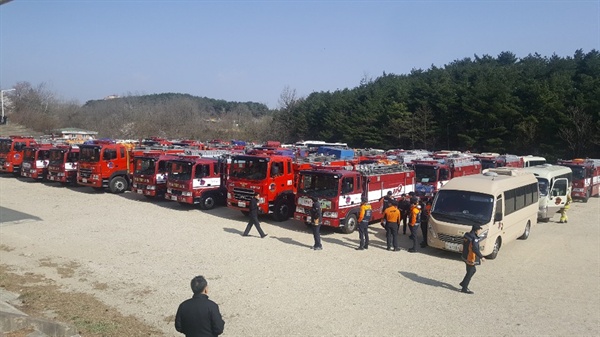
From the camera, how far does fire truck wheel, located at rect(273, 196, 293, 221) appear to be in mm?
17969

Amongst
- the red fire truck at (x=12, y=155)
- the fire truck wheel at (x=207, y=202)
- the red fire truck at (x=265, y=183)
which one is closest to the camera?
the red fire truck at (x=265, y=183)

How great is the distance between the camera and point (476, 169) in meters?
25.0

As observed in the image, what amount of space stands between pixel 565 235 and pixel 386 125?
3695 centimetres

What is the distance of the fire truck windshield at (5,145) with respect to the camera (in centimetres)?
2933

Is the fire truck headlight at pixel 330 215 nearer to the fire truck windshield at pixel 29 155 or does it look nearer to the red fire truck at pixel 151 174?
the red fire truck at pixel 151 174

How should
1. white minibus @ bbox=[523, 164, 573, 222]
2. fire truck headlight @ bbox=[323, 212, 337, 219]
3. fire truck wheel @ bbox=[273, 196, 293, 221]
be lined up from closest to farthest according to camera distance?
fire truck headlight @ bbox=[323, 212, 337, 219], fire truck wheel @ bbox=[273, 196, 293, 221], white minibus @ bbox=[523, 164, 573, 222]

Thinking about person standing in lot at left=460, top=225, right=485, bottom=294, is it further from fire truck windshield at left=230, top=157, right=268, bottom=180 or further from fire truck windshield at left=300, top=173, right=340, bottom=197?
fire truck windshield at left=230, top=157, right=268, bottom=180

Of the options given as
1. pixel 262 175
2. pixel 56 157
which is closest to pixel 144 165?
pixel 262 175

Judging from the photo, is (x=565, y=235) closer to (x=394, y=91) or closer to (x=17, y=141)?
(x=17, y=141)

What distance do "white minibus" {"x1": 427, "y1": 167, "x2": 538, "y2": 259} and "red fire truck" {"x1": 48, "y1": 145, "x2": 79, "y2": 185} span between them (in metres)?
19.5

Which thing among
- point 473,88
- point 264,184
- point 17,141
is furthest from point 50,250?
point 473,88

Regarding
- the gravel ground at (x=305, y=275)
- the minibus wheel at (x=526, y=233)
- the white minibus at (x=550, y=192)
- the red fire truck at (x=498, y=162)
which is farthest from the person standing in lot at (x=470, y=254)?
the red fire truck at (x=498, y=162)

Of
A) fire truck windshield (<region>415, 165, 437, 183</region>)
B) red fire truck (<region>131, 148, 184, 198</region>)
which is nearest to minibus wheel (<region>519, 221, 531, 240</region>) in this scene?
fire truck windshield (<region>415, 165, 437, 183</region>)

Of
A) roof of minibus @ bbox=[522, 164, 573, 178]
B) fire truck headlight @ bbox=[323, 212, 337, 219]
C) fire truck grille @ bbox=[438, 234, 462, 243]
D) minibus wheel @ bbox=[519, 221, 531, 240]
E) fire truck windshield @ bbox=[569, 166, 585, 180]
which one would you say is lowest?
minibus wheel @ bbox=[519, 221, 531, 240]
